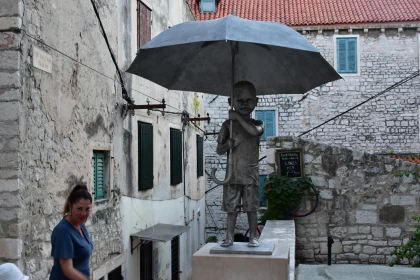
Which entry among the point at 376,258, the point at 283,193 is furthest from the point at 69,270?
the point at 376,258

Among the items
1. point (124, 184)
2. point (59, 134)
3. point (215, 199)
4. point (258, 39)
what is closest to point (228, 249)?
point (258, 39)

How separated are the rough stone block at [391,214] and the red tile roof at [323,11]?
11098mm

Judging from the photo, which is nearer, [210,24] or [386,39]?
[210,24]

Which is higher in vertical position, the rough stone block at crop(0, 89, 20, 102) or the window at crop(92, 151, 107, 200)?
the rough stone block at crop(0, 89, 20, 102)

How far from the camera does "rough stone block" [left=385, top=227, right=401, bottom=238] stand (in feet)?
30.7

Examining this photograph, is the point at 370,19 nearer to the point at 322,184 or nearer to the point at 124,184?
the point at 322,184

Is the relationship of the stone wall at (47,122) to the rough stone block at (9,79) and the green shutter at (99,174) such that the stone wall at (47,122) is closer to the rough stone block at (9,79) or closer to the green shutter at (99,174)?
the rough stone block at (9,79)

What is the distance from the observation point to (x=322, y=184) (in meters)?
9.41

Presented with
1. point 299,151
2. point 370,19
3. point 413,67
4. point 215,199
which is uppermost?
point 370,19

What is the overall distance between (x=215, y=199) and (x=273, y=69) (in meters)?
14.8

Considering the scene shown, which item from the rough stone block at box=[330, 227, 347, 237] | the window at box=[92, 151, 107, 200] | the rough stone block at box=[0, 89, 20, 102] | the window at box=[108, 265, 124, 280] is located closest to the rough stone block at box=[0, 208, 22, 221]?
the rough stone block at box=[0, 89, 20, 102]

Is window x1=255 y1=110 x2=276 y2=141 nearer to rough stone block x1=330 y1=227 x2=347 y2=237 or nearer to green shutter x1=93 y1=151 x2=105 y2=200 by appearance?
rough stone block x1=330 y1=227 x2=347 y2=237

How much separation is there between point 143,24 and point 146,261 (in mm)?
4744

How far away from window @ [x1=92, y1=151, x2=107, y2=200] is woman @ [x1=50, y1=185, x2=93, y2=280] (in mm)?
4426
